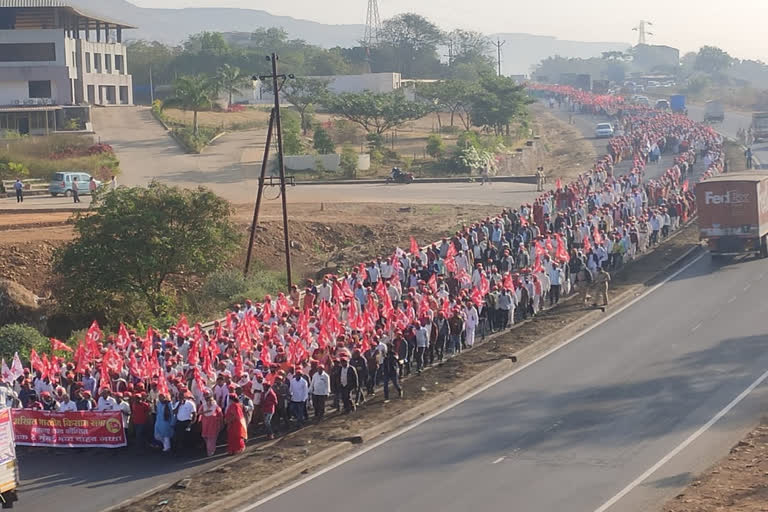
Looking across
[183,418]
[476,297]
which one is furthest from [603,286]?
[183,418]

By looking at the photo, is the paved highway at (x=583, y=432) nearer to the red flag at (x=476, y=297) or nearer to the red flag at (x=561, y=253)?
the red flag at (x=476, y=297)

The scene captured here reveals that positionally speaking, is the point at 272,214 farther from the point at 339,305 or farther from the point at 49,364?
the point at 49,364

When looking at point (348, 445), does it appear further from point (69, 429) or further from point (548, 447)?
point (69, 429)

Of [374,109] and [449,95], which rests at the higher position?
[449,95]

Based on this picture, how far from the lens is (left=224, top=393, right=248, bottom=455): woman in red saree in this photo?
18.2m

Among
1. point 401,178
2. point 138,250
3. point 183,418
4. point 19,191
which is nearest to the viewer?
point 183,418

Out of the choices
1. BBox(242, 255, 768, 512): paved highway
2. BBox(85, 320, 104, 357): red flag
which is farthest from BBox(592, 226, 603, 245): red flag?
BBox(85, 320, 104, 357): red flag

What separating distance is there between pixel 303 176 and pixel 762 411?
4138cm

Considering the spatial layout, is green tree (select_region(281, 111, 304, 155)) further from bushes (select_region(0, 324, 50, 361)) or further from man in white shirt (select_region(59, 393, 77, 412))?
man in white shirt (select_region(59, 393, 77, 412))

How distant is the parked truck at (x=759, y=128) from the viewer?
243ft

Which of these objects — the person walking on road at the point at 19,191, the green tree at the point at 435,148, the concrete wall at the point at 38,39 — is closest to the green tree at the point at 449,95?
the green tree at the point at 435,148

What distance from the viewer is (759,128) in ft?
244

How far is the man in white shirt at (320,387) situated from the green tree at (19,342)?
908cm

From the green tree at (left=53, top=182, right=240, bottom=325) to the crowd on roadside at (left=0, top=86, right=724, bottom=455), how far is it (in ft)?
12.8
